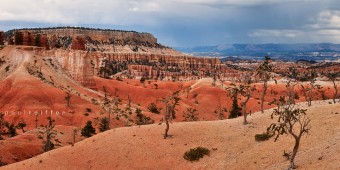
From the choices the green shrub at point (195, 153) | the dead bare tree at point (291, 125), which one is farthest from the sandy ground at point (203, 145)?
the dead bare tree at point (291, 125)

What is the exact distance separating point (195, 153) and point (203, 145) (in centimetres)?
264

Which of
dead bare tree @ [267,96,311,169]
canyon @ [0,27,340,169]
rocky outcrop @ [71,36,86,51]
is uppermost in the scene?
rocky outcrop @ [71,36,86,51]

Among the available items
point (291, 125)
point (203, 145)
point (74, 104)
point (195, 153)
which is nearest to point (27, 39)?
point (74, 104)

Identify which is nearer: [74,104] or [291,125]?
[291,125]

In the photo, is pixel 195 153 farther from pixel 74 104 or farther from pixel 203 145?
pixel 74 104

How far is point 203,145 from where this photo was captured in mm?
50156

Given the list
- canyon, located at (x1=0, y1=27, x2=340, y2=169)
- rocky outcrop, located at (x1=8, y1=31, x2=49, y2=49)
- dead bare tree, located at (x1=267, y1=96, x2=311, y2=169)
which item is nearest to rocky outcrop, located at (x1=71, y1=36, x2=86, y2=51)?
canyon, located at (x1=0, y1=27, x2=340, y2=169)

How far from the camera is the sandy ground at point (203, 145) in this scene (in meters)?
41.9

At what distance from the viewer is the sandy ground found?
137ft

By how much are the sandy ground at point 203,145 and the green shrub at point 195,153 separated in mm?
568

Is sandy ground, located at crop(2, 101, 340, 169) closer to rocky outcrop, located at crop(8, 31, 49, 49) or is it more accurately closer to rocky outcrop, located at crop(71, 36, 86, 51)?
rocky outcrop, located at crop(8, 31, 49, 49)

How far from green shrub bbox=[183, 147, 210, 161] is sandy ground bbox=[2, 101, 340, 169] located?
22.4 inches

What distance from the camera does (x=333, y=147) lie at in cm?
3931

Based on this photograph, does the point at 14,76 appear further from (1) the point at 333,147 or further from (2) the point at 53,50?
(1) the point at 333,147
